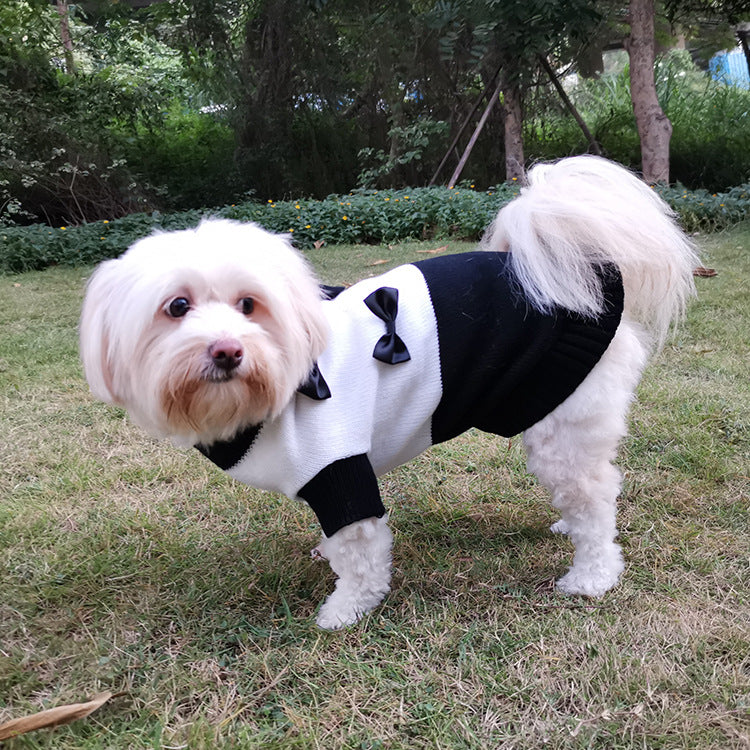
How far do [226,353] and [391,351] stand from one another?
476mm

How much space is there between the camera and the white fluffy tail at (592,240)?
191 centimetres

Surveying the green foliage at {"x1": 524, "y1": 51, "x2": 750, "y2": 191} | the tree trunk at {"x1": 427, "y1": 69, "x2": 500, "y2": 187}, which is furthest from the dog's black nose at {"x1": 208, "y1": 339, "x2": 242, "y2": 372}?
the green foliage at {"x1": 524, "y1": 51, "x2": 750, "y2": 191}

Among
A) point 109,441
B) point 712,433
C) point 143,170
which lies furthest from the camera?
point 143,170

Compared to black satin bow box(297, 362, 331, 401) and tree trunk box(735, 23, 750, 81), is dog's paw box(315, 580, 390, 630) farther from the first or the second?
tree trunk box(735, 23, 750, 81)

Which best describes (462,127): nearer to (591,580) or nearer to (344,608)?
(591,580)

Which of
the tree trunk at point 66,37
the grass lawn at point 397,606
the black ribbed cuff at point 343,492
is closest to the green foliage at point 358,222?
the tree trunk at point 66,37

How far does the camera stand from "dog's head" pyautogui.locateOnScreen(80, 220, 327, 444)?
1594 millimetres

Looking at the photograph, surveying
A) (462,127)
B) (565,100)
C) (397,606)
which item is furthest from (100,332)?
(565,100)

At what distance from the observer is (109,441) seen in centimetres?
321

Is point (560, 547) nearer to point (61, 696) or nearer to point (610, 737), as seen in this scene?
point (610, 737)

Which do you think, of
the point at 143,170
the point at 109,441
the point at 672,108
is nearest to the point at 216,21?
the point at 143,170

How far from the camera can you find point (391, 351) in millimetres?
1827

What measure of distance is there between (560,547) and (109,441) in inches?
84.8

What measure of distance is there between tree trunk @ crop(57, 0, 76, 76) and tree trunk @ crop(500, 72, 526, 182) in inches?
268
